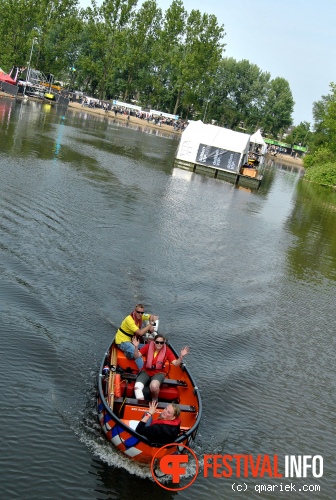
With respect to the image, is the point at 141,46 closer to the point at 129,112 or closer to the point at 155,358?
the point at 129,112

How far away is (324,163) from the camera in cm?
8119

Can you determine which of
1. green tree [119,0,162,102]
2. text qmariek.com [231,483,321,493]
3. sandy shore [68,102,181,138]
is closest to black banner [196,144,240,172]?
text qmariek.com [231,483,321,493]

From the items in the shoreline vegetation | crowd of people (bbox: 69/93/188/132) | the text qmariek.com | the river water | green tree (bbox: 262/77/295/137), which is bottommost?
the text qmariek.com

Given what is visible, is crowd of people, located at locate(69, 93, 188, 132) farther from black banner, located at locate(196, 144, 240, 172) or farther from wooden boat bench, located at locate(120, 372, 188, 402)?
wooden boat bench, located at locate(120, 372, 188, 402)

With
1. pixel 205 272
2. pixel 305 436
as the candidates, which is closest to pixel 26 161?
pixel 205 272

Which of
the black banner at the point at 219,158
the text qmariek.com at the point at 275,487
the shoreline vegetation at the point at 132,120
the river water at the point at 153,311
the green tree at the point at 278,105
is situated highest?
the green tree at the point at 278,105

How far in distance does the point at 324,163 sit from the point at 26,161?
189ft

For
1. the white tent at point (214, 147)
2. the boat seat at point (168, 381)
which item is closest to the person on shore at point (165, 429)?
the boat seat at point (168, 381)

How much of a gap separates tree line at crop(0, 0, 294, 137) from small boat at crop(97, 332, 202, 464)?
339 feet

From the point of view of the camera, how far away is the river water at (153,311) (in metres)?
10.0

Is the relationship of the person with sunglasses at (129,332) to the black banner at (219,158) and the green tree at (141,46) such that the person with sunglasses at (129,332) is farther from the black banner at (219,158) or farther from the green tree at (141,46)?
the green tree at (141,46)

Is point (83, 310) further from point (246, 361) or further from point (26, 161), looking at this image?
point (26, 161)

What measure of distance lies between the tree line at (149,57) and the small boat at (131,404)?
103349 millimetres

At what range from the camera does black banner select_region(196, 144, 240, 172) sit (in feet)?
164
